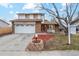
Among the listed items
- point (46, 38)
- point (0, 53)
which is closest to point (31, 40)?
point (46, 38)

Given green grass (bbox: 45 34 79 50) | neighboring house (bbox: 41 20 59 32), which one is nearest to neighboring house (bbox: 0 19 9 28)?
neighboring house (bbox: 41 20 59 32)

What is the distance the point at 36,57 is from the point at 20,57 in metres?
0.18

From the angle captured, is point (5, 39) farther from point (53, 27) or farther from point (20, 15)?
point (53, 27)

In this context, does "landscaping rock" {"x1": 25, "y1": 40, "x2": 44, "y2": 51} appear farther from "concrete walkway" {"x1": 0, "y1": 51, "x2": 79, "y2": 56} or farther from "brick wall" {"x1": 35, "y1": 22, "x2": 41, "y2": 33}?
"brick wall" {"x1": 35, "y1": 22, "x2": 41, "y2": 33}

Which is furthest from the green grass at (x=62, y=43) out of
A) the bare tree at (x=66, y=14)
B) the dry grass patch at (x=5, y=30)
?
the dry grass patch at (x=5, y=30)

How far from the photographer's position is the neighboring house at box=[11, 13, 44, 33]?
311 centimetres

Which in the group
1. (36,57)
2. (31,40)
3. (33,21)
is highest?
(33,21)

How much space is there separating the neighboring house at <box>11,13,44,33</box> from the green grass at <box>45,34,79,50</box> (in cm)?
22

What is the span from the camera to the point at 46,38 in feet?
10.3

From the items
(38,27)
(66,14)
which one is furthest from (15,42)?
(66,14)

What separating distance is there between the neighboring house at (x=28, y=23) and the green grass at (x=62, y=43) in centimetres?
22

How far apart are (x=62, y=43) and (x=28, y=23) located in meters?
0.46

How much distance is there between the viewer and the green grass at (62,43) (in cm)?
309

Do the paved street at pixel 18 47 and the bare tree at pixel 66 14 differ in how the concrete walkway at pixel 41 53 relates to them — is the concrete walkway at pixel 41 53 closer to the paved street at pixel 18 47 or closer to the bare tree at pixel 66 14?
the paved street at pixel 18 47
